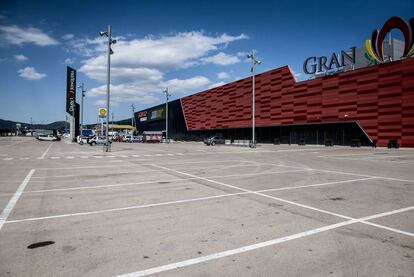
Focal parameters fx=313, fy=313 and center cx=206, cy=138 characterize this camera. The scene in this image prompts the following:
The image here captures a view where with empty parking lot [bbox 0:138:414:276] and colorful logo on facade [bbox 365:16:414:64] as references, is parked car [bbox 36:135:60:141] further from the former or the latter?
empty parking lot [bbox 0:138:414:276]

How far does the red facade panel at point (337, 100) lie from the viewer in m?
35.9

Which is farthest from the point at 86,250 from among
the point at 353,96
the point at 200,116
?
the point at 200,116

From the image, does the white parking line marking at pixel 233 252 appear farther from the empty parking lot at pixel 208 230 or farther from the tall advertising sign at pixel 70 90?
the tall advertising sign at pixel 70 90

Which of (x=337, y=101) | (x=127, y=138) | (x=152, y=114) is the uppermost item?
(x=152, y=114)

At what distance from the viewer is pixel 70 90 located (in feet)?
274

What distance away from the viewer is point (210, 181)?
39.8 ft

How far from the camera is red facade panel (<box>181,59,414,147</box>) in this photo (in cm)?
3591

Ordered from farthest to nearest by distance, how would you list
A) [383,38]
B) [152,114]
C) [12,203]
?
[152,114], [383,38], [12,203]

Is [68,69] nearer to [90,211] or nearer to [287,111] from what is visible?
[287,111]

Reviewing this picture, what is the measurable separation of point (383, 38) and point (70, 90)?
73.2m

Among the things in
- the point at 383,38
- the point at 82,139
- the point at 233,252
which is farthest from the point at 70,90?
the point at 233,252

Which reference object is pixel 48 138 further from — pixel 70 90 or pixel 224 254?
pixel 224 254

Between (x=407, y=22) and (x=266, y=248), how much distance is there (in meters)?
41.7

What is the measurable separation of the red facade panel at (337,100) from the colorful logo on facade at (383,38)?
2.02m
